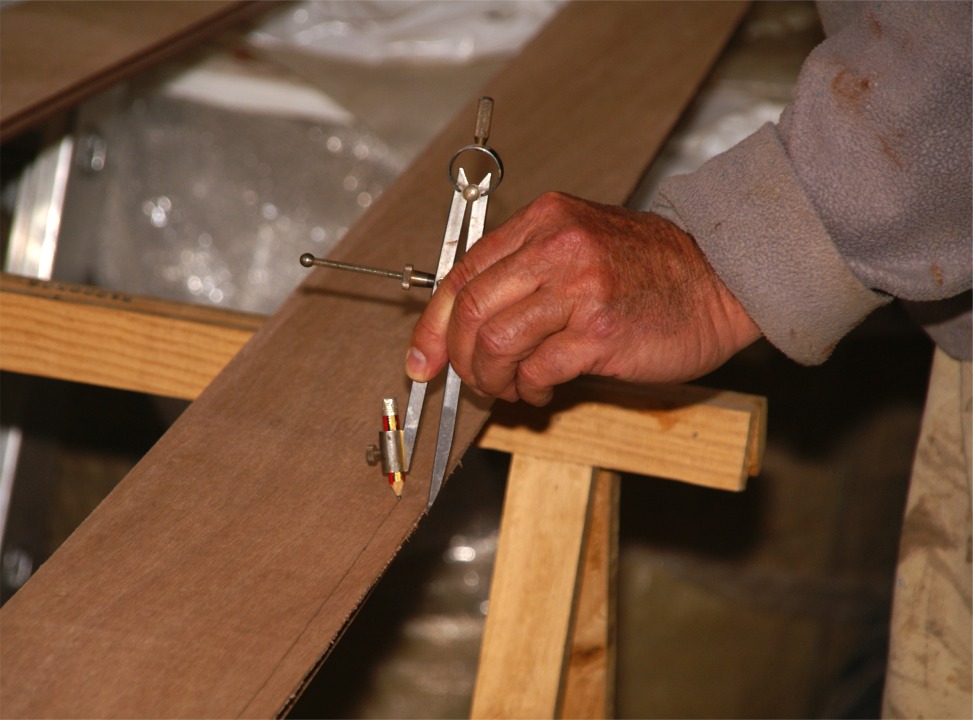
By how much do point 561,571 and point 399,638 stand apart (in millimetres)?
1220

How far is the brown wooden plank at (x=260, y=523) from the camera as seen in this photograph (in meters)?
0.57

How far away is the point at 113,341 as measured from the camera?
3.00 ft

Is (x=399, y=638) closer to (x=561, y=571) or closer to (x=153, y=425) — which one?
(x=153, y=425)

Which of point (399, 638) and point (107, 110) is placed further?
point (399, 638)

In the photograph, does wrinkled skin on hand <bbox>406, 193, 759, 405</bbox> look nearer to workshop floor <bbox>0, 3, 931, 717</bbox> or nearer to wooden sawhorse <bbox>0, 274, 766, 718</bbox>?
wooden sawhorse <bbox>0, 274, 766, 718</bbox>

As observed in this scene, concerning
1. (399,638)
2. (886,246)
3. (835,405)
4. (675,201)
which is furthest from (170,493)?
(835,405)

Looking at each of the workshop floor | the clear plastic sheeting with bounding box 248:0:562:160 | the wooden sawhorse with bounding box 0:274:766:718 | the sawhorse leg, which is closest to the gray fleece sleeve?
the wooden sawhorse with bounding box 0:274:766:718

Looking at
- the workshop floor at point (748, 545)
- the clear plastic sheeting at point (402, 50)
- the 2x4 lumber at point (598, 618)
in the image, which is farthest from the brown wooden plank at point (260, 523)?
the workshop floor at point (748, 545)

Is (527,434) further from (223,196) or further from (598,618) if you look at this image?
(223,196)

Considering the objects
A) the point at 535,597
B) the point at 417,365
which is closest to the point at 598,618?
the point at 535,597

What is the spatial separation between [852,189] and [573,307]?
0.24m

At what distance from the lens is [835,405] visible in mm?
2129

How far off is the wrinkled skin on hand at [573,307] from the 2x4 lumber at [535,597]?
132mm

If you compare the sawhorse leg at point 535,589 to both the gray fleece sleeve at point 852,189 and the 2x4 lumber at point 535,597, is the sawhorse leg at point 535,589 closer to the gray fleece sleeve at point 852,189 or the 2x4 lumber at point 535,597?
the 2x4 lumber at point 535,597
